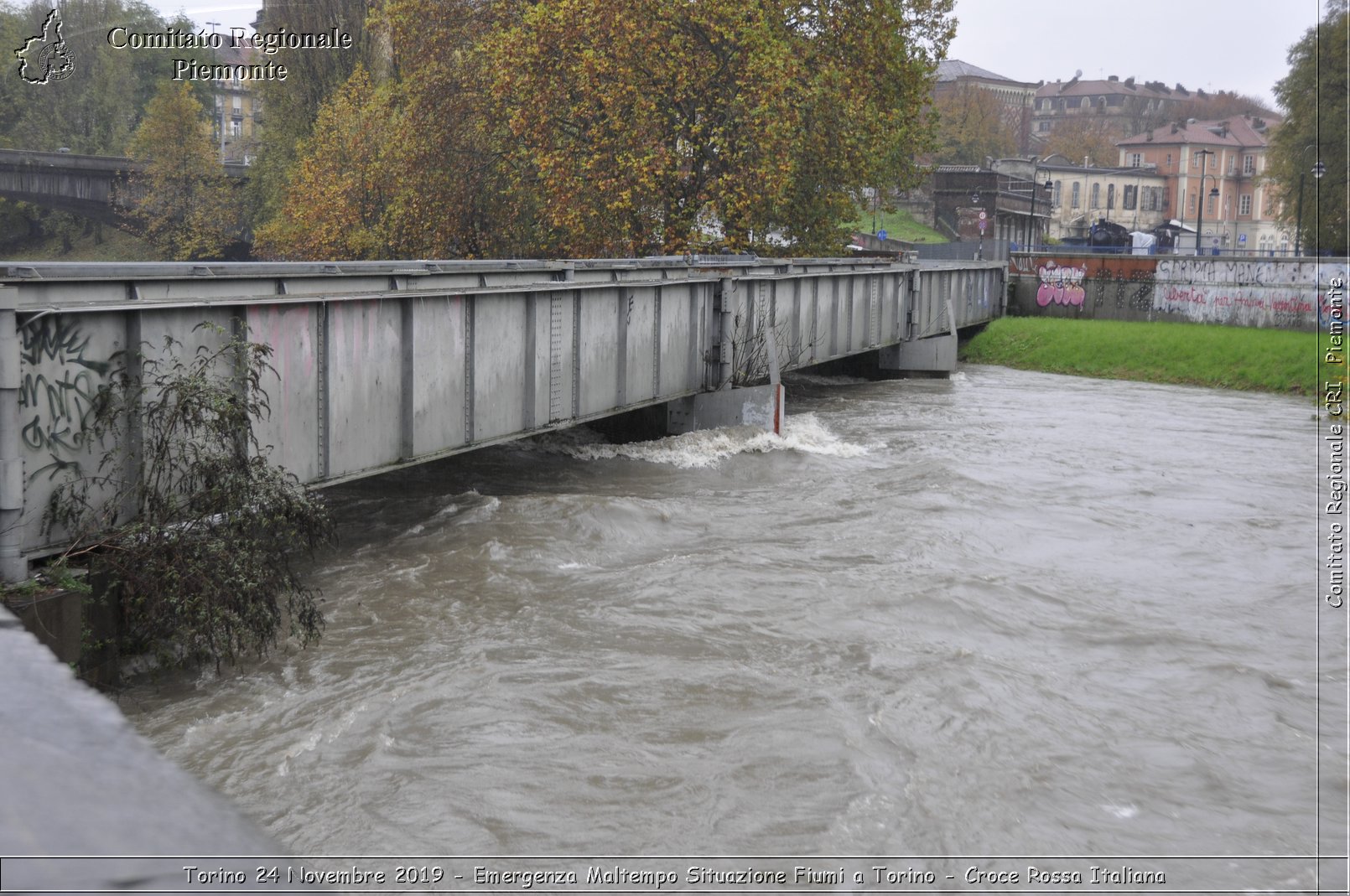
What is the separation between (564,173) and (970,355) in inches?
710

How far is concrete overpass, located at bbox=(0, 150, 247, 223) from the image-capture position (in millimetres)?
60156

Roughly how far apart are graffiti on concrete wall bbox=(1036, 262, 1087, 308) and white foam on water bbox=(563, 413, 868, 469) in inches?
1139

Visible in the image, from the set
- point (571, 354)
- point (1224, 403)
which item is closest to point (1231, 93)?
point (1224, 403)

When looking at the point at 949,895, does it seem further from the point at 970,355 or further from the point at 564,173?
the point at 970,355

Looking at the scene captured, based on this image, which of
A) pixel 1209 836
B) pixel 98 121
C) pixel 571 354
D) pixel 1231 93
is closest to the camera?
pixel 1209 836

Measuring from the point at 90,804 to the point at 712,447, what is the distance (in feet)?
65.3

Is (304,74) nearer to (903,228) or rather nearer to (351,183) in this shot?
(351,183)

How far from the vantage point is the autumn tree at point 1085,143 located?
447ft

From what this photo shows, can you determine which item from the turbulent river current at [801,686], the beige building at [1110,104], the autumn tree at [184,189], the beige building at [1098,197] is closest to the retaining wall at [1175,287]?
the turbulent river current at [801,686]

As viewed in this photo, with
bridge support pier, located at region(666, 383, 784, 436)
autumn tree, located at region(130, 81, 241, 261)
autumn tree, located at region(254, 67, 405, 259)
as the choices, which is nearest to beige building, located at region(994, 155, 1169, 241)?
autumn tree, located at region(130, 81, 241, 261)

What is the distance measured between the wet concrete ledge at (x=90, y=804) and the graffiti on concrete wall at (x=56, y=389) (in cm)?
817

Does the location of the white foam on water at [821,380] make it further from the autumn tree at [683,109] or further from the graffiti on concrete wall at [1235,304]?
the graffiti on concrete wall at [1235,304]

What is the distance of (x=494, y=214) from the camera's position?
3728 centimetres

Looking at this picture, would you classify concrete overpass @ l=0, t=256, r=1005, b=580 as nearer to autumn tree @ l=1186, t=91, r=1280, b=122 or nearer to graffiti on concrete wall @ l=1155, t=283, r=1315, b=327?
graffiti on concrete wall @ l=1155, t=283, r=1315, b=327
